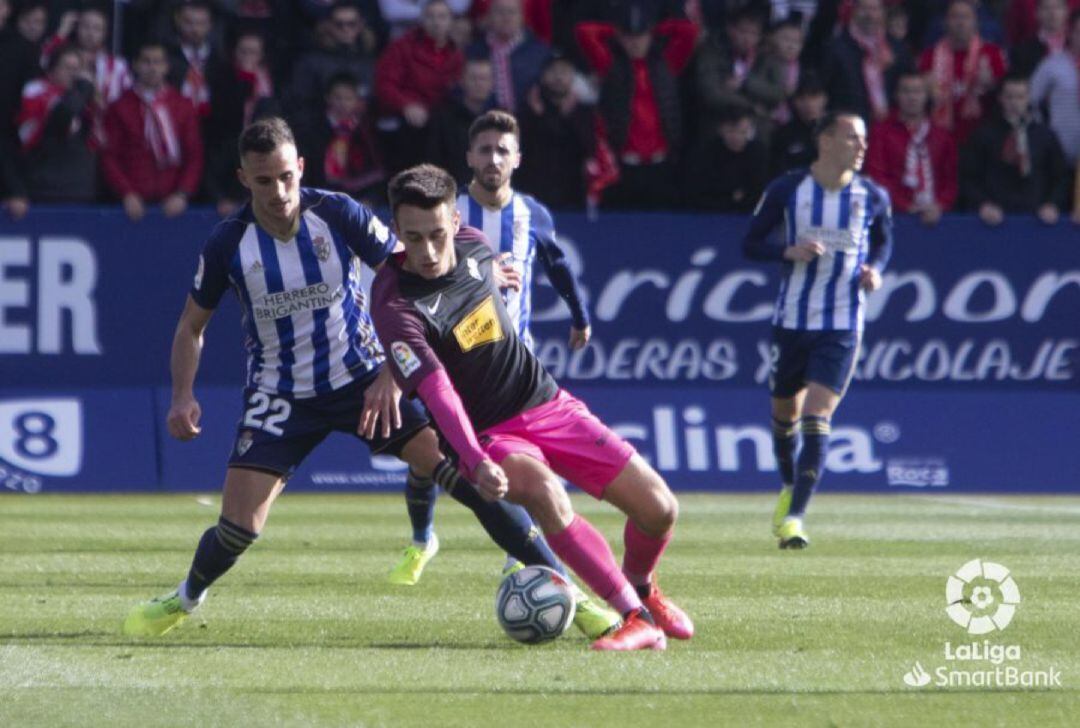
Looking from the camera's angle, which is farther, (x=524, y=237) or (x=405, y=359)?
(x=524, y=237)

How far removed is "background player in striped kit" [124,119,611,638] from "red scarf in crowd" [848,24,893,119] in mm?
8474

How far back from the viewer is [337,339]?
7.48 meters

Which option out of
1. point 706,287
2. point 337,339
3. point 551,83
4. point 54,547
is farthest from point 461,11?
point 337,339

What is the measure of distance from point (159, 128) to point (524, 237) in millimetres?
5752

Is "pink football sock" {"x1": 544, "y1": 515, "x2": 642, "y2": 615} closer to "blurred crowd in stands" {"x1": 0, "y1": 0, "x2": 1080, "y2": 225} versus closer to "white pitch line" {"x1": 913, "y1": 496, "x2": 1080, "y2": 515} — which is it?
"white pitch line" {"x1": 913, "y1": 496, "x2": 1080, "y2": 515}

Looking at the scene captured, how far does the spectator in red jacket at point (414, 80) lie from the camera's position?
14.1m

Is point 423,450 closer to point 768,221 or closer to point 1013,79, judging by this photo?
point 768,221

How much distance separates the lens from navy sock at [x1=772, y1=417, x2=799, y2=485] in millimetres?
11141

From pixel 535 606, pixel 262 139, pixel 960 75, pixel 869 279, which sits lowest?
pixel 535 606

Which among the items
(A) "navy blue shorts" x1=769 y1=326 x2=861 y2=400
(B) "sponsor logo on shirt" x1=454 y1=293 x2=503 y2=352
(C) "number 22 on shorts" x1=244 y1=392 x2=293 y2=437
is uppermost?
(B) "sponsor logo on shirt" x1=454 y1=293 x2=503 y2=352

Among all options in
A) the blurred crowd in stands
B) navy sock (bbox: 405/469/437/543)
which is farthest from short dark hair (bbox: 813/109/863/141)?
the blurred crowd in stands

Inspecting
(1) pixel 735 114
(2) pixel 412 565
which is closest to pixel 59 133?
(1) pixel 735 114

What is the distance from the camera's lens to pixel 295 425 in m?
7.41

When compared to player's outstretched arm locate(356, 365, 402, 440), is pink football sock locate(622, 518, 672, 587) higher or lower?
lower
